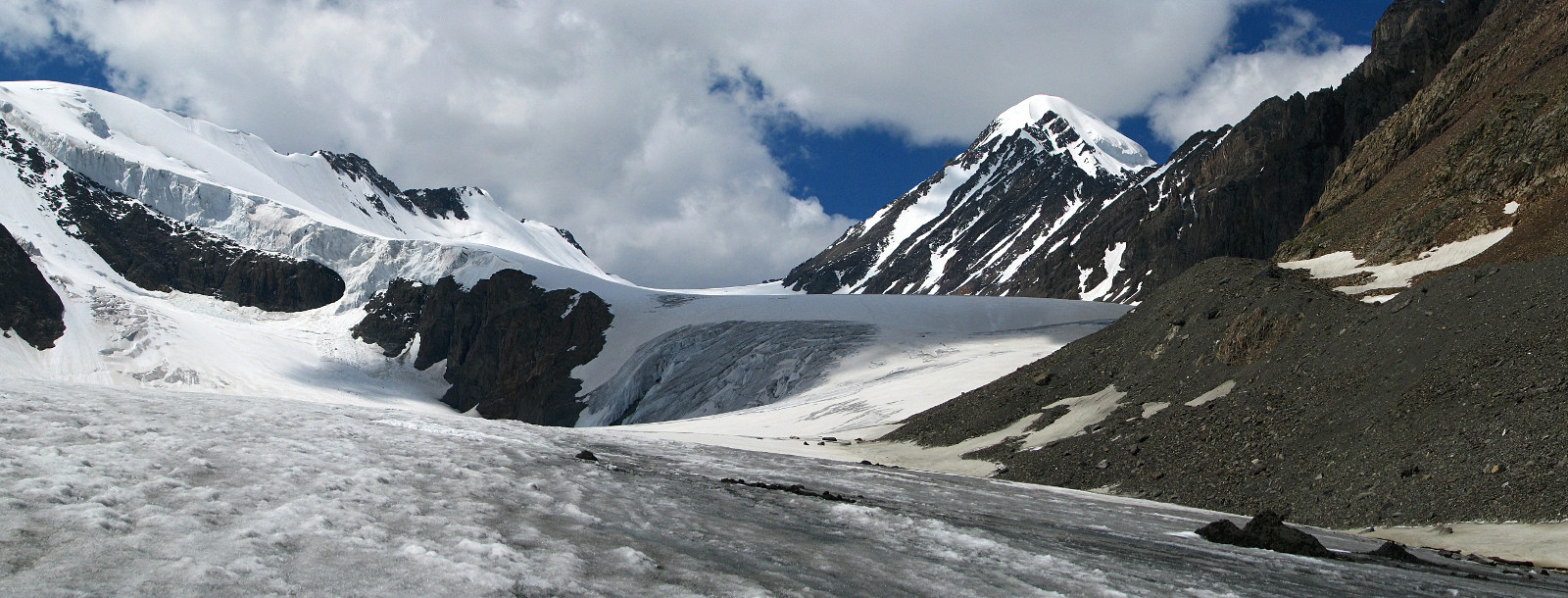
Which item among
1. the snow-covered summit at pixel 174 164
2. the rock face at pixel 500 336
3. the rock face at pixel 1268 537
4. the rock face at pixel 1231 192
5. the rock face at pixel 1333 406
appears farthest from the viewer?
the snow-covered summit at pixel 174 164

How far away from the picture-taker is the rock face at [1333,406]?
1408cm

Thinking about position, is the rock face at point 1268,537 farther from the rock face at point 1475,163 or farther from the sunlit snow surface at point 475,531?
the rock face at point 1475,163

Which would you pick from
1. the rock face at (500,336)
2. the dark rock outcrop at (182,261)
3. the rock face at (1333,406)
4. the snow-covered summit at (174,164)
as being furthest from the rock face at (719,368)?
the dark rock outcrop at (182,261)

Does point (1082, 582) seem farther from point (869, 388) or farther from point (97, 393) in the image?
point (869, 388)

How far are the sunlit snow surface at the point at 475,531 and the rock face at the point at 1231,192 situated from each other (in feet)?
199

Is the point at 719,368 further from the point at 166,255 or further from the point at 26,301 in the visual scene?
the point at 166,255

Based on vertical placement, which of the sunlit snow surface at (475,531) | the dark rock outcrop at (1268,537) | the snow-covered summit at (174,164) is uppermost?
the snow-covered summit at (174,164)

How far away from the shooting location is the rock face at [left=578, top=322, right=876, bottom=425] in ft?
174

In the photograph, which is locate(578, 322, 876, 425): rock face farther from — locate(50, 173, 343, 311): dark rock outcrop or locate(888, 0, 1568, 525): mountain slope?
locate(50, 173, 343, 311): dark rock outcrop

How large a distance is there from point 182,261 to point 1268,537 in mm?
122518

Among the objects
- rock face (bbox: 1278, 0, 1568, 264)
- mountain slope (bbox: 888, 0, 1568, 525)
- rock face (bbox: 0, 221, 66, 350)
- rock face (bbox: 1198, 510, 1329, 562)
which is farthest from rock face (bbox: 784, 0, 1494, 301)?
rock face (bbox: 0, 221, 66, 350)

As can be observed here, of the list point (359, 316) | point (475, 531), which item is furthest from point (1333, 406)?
point (359, 316)

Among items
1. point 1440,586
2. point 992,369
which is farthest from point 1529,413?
point 992,369

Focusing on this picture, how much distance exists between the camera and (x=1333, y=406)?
60.4 ft
